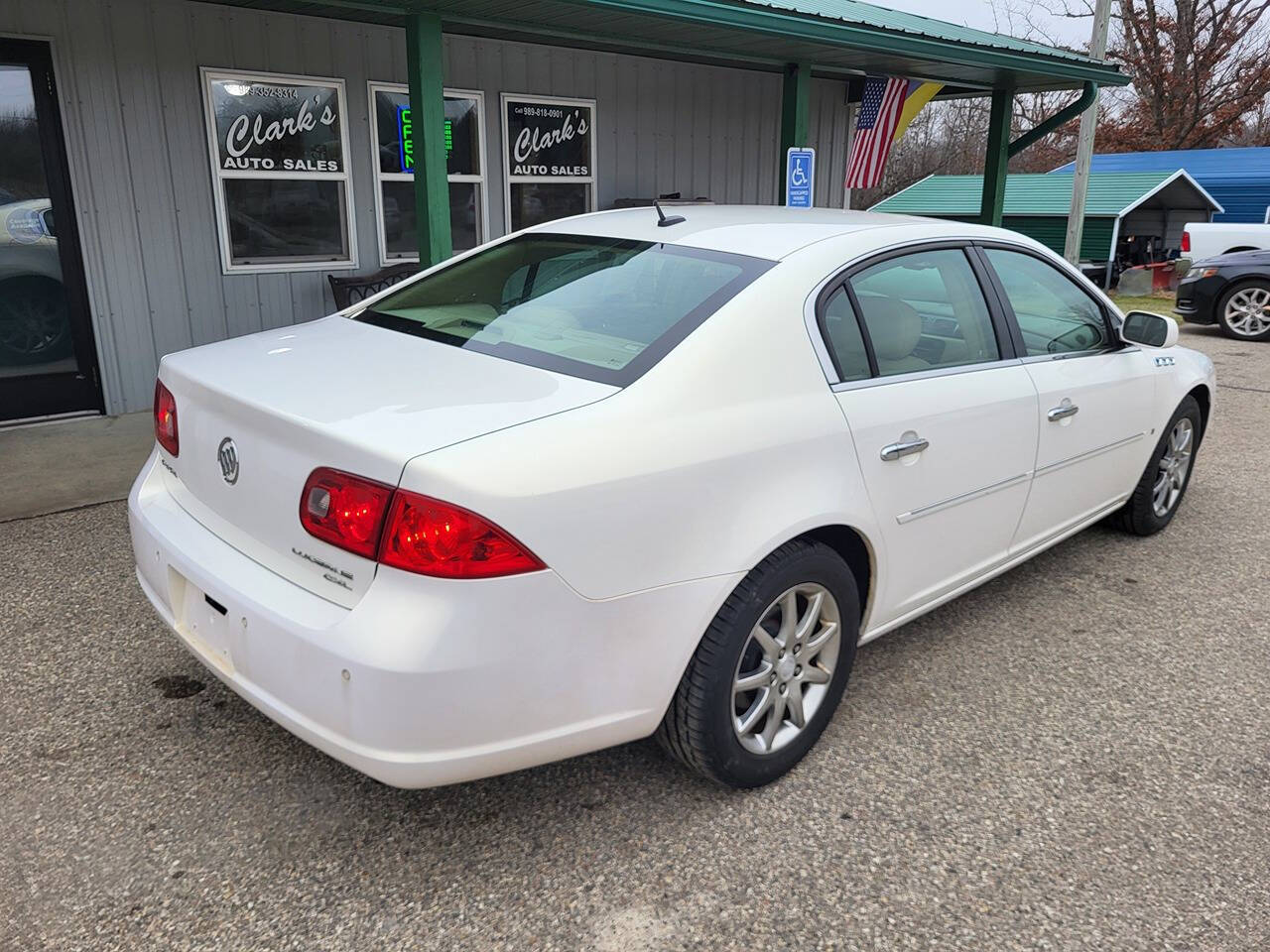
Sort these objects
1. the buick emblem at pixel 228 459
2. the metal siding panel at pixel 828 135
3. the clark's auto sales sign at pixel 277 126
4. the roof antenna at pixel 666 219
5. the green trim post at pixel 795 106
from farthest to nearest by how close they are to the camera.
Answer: the metal siding panel at pixel 828 135
the green trim post at pixel 795 106
the clark's auto sales sign at pixel 277 126
the roof antenna at pixel 666 219
the buick emblem at pixel 228 459

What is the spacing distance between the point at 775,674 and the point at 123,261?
5763 mm

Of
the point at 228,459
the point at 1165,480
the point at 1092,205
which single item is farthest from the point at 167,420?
the point at 1092,205

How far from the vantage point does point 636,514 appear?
221 centimetres

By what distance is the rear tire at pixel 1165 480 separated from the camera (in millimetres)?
4559

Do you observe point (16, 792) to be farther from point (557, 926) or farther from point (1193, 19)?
point (1193, 19)

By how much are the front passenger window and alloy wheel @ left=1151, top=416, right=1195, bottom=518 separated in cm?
94

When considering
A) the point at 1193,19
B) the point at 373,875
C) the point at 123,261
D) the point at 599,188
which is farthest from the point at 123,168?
the point at 1193,19

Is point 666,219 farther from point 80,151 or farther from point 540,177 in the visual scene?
point 540,177

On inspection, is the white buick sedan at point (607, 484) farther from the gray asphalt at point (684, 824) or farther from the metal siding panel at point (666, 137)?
the metal siding panel at point (666, 137)

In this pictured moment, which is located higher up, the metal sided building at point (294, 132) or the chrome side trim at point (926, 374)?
the metal sided building at point (294, 132)

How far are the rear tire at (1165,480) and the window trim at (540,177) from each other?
5092 millimetres

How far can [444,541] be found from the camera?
6.59 ft

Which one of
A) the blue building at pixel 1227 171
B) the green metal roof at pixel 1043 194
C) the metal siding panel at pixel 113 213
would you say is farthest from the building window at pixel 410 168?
the blue building at pixel 1227 171

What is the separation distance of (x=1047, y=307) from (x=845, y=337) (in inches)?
54.7
